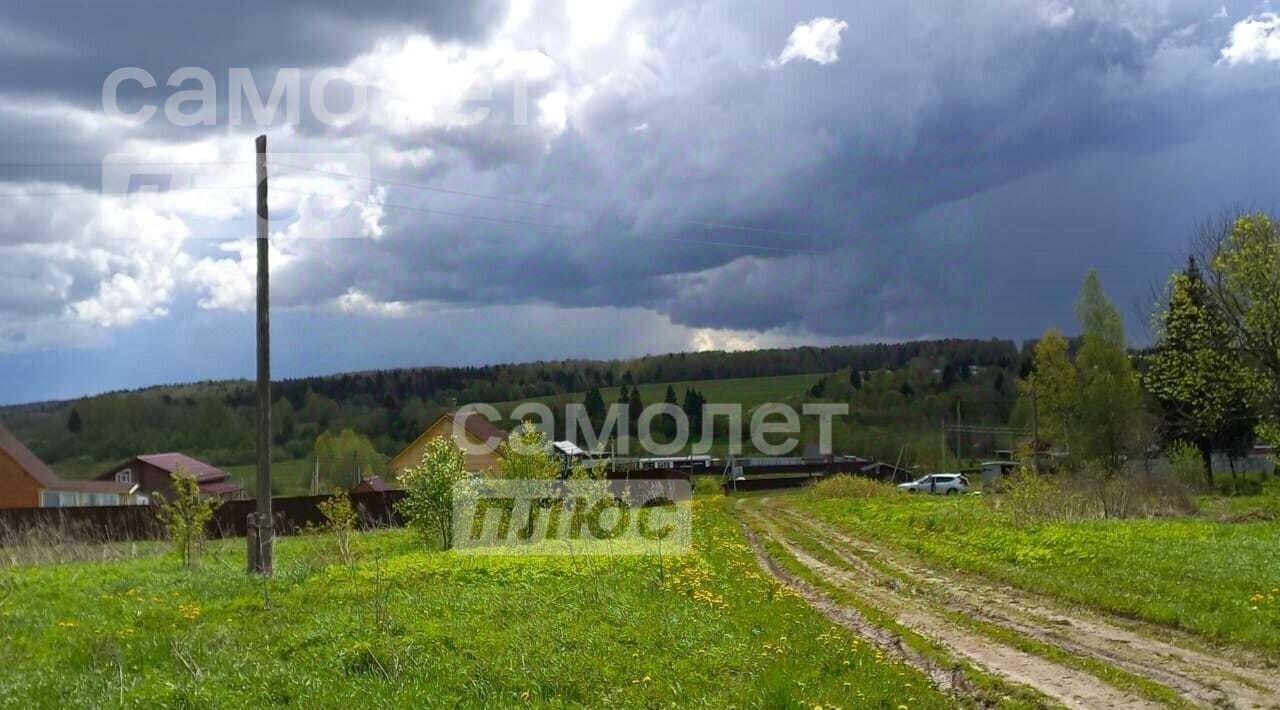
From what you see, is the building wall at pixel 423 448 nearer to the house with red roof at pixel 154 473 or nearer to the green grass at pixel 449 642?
the house with red roof at pixel 154 473

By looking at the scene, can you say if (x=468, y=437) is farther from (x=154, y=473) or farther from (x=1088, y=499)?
(x=1088, y=499)

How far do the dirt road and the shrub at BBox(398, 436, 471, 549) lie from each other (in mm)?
6389

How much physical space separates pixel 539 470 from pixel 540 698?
14.3 meters

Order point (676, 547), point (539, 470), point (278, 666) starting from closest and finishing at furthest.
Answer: point (278, 666), point (676, 547), point (539, 470)

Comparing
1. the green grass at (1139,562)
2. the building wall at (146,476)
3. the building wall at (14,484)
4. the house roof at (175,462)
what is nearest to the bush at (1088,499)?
the green grass at (1139,562)

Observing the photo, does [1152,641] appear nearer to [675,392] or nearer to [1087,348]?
[1087,348]

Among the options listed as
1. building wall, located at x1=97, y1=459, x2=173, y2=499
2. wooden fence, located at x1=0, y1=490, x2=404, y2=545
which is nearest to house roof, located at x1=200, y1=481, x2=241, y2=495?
building wall, located at x1=97, y1=459, x2=173, y2=499

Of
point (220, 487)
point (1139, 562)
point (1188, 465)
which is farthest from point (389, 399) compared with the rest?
point (1139, 562)

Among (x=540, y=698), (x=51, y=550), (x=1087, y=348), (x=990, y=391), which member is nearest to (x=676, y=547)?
(x=540, y=698)

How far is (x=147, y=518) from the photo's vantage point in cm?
3447

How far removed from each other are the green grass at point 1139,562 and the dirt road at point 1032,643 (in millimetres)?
491

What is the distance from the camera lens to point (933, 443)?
86062 mm

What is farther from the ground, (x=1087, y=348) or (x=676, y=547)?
(x=1087, y=348)

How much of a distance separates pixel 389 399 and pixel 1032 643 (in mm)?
73057
